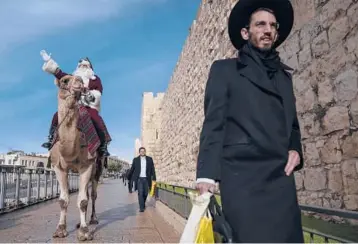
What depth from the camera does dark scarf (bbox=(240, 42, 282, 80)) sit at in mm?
2154

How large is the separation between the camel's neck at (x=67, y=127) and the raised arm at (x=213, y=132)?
3.92 meters

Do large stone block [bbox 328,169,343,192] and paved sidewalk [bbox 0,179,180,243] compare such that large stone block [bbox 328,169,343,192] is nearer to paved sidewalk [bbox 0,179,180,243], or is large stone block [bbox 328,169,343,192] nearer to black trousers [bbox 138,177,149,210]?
paved sidewalk [bbox 0,179,180,243]

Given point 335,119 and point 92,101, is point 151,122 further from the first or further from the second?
point 335,119

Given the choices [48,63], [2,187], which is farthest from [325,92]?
[2,187]

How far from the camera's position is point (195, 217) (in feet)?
5.93

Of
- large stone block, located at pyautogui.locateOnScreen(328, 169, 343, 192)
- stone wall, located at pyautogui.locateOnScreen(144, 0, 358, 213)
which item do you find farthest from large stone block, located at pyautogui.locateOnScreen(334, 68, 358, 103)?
large stone block, located at pyautogui.locateOnScreen(328, 169, 343, 192)

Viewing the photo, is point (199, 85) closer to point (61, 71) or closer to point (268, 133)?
point (61, 71)

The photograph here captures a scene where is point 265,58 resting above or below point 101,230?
above

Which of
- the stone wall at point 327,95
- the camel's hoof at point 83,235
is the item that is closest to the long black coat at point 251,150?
the stone wall at point 327,95

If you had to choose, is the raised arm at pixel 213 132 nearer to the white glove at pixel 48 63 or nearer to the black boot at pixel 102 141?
the white glove at pixel 48 63

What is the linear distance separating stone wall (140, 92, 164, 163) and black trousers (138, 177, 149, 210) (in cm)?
1966

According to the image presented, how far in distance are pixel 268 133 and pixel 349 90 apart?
7.19 feet

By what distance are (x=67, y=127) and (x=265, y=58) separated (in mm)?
4101

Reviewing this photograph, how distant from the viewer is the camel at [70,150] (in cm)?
555
